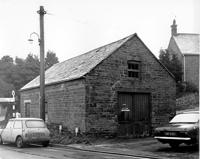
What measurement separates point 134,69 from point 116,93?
2.12 metres

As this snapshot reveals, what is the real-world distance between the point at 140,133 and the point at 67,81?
212 inches

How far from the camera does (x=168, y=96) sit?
74.5 ft

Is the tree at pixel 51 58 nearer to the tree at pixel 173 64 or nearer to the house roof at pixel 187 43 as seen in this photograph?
the house roof at pixel 187 43

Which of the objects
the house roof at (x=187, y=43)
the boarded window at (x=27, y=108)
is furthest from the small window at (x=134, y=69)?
the house roof at (x=187, y=43)

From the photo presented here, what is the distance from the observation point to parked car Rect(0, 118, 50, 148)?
16.7 metres

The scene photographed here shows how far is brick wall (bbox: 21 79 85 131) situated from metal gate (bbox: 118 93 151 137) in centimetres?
240

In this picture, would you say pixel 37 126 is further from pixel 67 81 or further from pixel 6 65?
pixel 6 65

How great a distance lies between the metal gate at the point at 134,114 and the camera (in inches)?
811

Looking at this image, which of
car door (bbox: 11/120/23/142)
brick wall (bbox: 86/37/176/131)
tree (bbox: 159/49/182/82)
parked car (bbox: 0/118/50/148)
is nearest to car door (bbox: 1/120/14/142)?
parked car (bbox: 0/118/50/148)

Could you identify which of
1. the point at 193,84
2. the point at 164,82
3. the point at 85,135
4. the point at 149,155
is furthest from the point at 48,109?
the point at 193,84

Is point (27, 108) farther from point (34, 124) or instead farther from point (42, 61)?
point (34, 124)

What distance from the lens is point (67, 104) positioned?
2133 centimetres

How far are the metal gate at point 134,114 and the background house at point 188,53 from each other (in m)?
27.3

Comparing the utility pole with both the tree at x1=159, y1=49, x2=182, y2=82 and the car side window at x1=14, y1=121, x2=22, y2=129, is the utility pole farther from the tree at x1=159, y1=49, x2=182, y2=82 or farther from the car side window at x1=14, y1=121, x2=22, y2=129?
the tree at x1=159, y1=49, x2=182, y2=82
